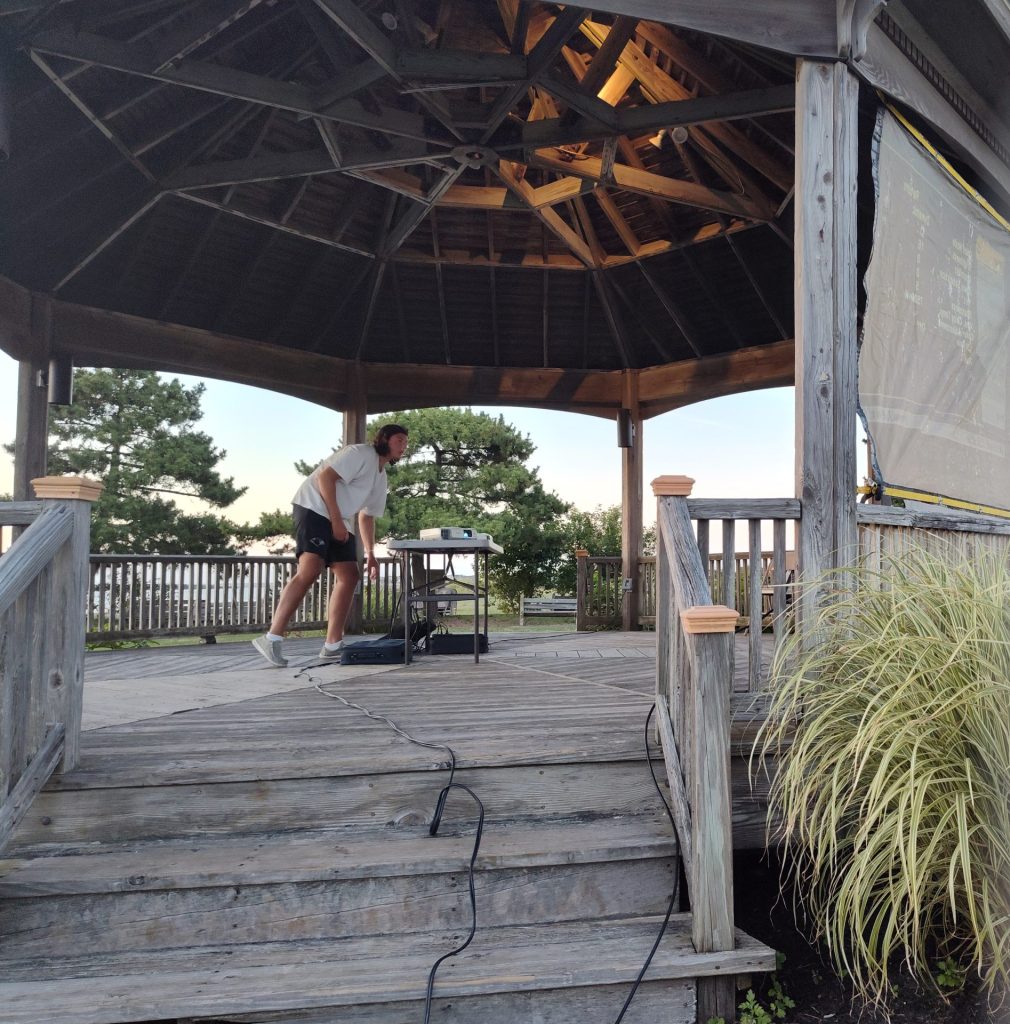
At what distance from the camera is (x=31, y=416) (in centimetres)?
623

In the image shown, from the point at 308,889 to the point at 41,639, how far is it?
1.10 m

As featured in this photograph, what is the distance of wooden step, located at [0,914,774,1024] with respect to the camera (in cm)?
178

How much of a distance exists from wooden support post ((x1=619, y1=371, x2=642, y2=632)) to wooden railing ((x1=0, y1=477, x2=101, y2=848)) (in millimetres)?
6392

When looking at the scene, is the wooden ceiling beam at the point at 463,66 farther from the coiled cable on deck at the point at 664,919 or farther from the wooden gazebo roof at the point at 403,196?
the coiled cable on deck at the point at 664,919

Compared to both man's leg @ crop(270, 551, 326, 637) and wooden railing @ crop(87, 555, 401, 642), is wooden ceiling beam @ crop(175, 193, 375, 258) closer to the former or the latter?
wooden railing @ crop(87, 555, 401, 642)

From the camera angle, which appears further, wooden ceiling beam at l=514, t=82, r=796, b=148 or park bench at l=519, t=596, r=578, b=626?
park bench at l=519, t=596, r=578, b=626

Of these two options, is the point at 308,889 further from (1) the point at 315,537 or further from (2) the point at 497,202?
(2) the point at 497,202

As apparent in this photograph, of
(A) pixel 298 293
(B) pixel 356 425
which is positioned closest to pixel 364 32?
(A) pixel 298 293

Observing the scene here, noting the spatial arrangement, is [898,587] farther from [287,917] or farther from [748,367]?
[748,367]

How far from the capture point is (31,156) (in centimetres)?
516

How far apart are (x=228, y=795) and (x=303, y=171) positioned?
13.6 ft

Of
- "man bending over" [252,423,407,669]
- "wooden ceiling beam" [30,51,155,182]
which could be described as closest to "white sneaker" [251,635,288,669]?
"man bending over" [252,423,407,669]

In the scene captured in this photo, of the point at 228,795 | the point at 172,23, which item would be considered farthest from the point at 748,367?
the point at 228,795

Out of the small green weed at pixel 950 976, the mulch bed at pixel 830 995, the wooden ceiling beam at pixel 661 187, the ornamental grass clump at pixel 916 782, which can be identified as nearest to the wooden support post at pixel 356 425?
the wooden ceiling beam at pixel 661 187
